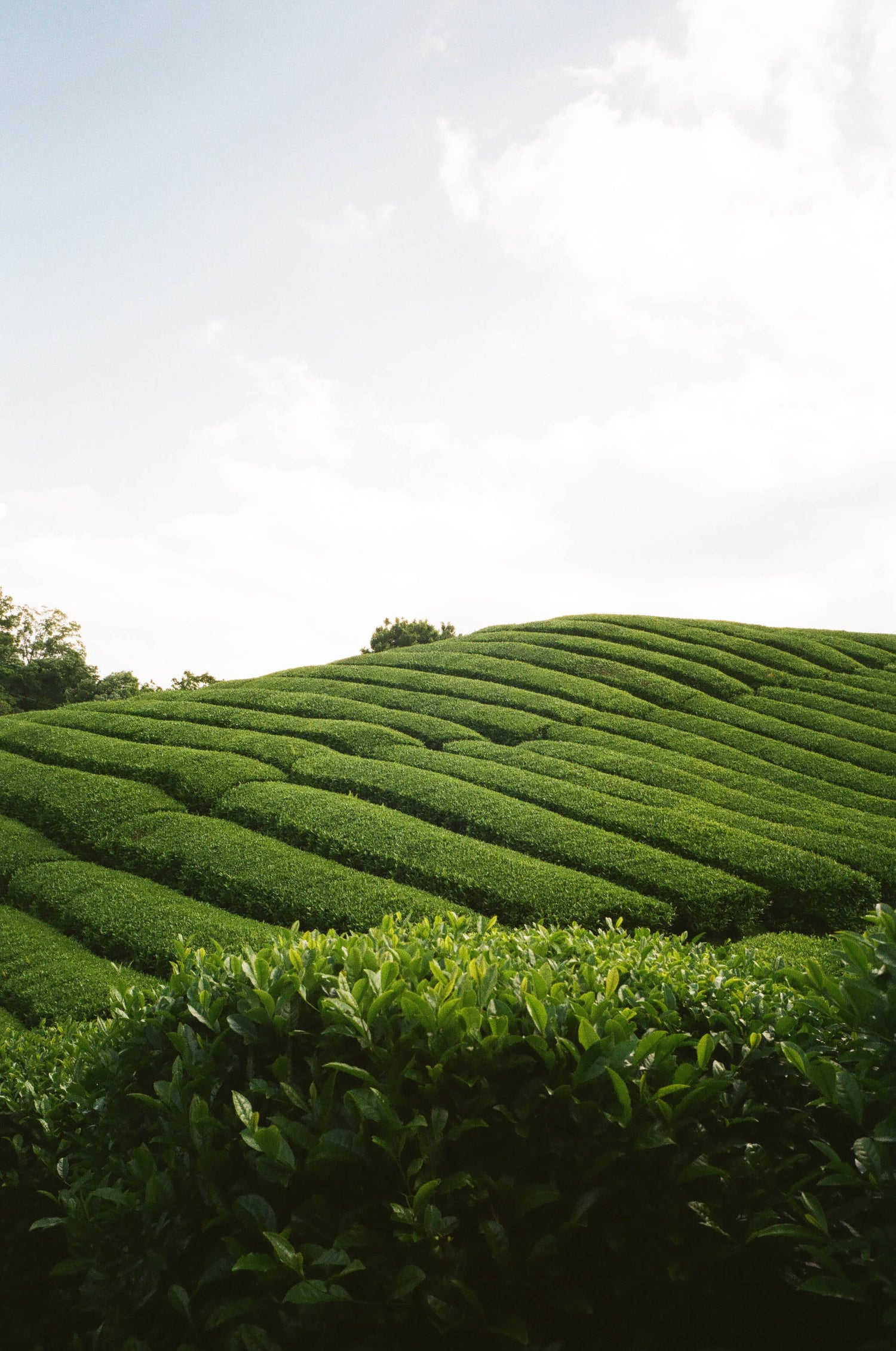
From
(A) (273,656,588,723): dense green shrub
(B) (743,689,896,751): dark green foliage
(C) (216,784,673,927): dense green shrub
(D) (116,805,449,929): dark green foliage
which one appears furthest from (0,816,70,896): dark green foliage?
(B) (743,689,896,751): dark green foliage

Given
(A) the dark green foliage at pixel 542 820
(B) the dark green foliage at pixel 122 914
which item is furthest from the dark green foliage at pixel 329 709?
(B) the dark green foliage at pixel 122 914

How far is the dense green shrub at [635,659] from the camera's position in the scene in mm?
19016

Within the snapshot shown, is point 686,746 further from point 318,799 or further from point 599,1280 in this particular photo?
point 599,1280

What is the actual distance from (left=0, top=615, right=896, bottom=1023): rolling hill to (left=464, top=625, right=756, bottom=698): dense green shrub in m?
0.15

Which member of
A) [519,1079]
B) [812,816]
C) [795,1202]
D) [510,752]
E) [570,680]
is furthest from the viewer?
[570,680]

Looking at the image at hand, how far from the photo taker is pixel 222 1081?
3127mm

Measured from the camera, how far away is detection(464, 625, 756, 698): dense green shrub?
→ 19.0m

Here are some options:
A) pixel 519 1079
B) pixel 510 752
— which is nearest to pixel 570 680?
pixel 510 752

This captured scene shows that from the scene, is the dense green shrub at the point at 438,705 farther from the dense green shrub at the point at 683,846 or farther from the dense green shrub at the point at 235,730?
the dense green shrub at the point at 683,846

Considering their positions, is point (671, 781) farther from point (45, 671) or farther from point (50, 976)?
point (45, 671)

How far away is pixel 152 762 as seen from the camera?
13.0 metres

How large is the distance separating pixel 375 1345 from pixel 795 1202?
147 cm

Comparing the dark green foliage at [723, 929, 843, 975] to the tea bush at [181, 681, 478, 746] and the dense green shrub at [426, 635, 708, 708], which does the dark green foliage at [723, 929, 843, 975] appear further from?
the dense green shrub at [426, 635, 708, 708]

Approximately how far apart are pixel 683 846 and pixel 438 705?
7.24 metres
